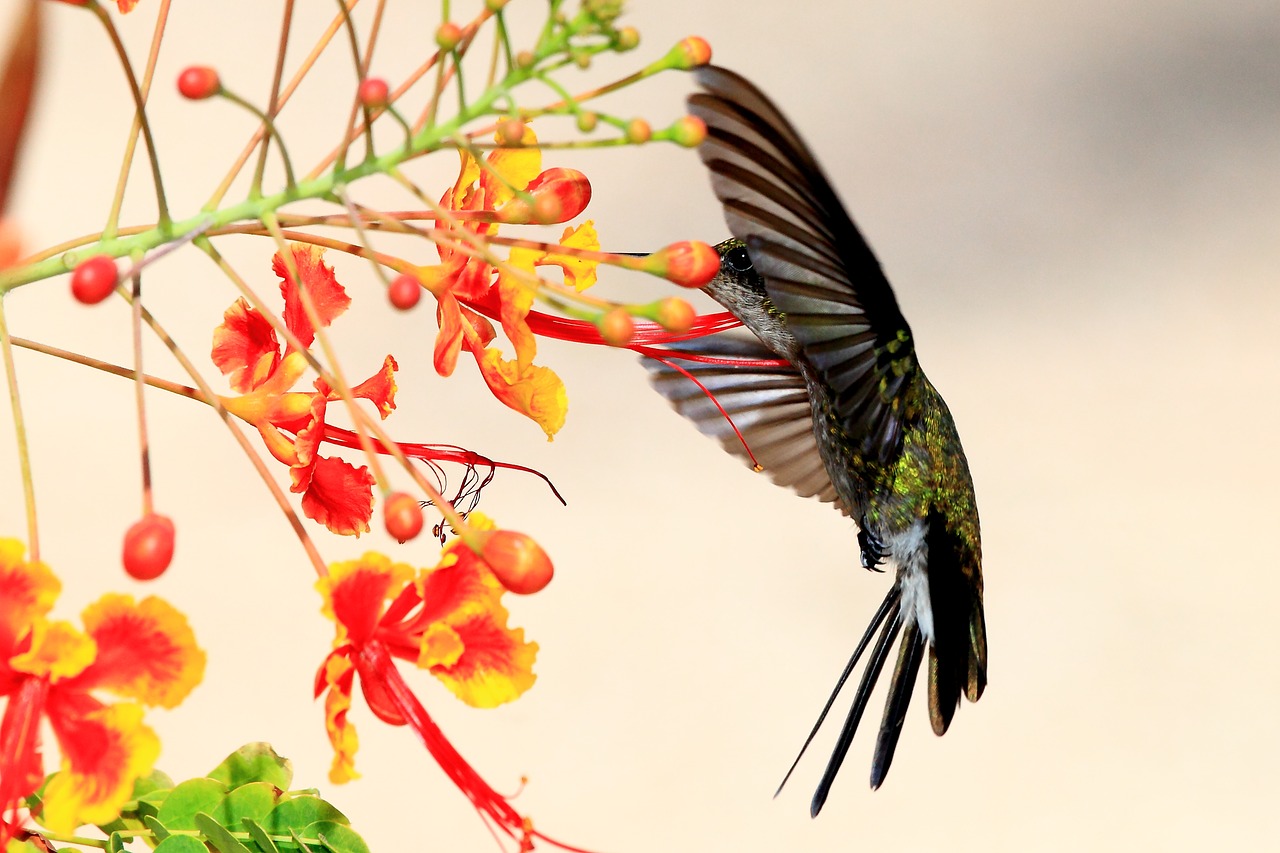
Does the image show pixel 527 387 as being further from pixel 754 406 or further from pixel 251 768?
pixel 754 406

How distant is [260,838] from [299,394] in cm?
18

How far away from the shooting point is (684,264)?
0.40 m

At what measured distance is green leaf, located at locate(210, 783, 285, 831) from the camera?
1.54ft

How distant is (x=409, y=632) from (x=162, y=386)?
0.12 m

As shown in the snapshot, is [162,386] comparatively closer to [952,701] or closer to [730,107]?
[730,107]

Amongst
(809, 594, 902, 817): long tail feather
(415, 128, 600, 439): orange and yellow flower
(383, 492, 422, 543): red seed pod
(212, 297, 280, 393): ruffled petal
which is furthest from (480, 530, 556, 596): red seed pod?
(809, 594, 902, 817): long tail feather

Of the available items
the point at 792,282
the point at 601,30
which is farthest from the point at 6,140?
the point at 792,282

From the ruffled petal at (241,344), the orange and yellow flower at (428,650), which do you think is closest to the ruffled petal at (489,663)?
the orange and yellow flower at (428,650)

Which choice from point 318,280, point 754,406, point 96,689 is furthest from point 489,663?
point 754,406

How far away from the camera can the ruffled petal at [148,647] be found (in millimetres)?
370

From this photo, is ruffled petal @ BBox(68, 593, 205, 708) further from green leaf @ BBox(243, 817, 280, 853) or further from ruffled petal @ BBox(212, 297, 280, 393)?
ruffled petal @ BBox(212, 297, 280, 393)

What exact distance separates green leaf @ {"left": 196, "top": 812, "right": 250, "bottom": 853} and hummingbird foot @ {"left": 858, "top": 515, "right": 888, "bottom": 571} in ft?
1.50

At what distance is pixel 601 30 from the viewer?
0.40 meters

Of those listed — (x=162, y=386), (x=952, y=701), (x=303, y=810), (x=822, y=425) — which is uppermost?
(x=822, y=425)
